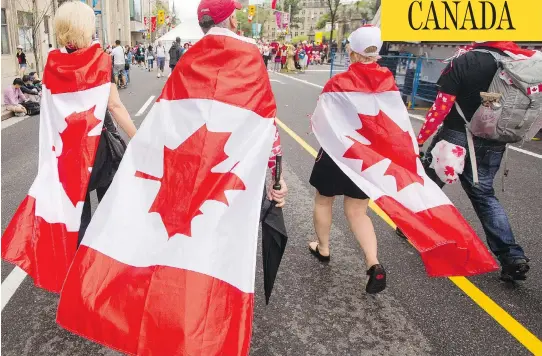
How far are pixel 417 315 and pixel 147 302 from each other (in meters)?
1.78

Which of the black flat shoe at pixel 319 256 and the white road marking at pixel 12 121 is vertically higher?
the black flat shoe at pixel 319 256

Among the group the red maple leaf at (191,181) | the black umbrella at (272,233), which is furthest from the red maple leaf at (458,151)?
the red maple leaf at (191,181)

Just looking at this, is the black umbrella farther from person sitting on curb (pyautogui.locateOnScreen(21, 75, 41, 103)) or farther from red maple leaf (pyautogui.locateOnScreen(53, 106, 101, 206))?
person sitting on curb (pyautogui.locateOnScreen(21, 75, 41, 103))

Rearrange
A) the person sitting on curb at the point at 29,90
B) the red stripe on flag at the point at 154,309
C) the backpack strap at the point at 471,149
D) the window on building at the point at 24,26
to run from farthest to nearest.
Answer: the window on building at the point at 24,26, the person sitting on curb at the point at 29,90, the backpack strap at the point at 471,149, the red stripe on flag at the point at 154,309

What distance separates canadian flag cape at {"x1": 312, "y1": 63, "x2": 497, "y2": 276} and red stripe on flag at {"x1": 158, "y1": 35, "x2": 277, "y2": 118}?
105 cm

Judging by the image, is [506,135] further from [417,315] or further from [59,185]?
[59,185]

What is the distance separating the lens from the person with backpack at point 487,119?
3.19 meters

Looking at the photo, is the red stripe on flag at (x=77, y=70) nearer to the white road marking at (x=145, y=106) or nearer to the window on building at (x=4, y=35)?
the white road marking at (x=145, y=106)

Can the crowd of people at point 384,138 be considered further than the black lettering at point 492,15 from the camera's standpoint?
No

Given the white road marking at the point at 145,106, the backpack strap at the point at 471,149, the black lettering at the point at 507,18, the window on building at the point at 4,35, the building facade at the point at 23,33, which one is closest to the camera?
the black lettering at the point at 507,18

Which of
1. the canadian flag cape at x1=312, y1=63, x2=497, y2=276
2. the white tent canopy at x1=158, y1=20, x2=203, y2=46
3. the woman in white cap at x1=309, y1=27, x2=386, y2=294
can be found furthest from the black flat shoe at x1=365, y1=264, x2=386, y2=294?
the white tent canopy at x1=158, y1=20, x2=203, y2=46

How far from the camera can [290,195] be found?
542 cm

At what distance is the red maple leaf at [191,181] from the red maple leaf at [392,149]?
127 centimetres

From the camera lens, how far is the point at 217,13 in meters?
2.25
